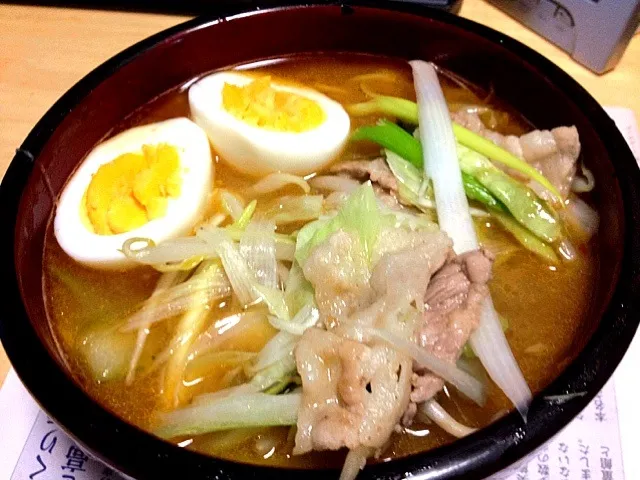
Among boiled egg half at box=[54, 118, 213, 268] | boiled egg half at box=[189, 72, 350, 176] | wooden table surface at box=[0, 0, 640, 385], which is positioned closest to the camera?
boiled egg half at box=[54, 118, 213, 268]

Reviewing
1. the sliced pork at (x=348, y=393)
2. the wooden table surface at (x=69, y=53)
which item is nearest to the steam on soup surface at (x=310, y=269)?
the sliced pork at (x=348, y=393)

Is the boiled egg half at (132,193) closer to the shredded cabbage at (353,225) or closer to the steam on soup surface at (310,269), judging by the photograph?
the steam on soup surface at (310,269)

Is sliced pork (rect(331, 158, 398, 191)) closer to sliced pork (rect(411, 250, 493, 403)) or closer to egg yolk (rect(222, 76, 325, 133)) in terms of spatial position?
egg yolk (rect(222, 76, 325, 133))

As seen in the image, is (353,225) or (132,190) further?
(132,190)

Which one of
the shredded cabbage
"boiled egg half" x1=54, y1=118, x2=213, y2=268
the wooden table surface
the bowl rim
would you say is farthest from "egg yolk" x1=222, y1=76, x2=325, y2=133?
the wooden table surface

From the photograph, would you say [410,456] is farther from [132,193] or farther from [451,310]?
[132,193]

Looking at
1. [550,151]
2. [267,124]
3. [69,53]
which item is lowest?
[69,53]

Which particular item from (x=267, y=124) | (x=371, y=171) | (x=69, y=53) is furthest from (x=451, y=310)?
(x=69, y=53)
